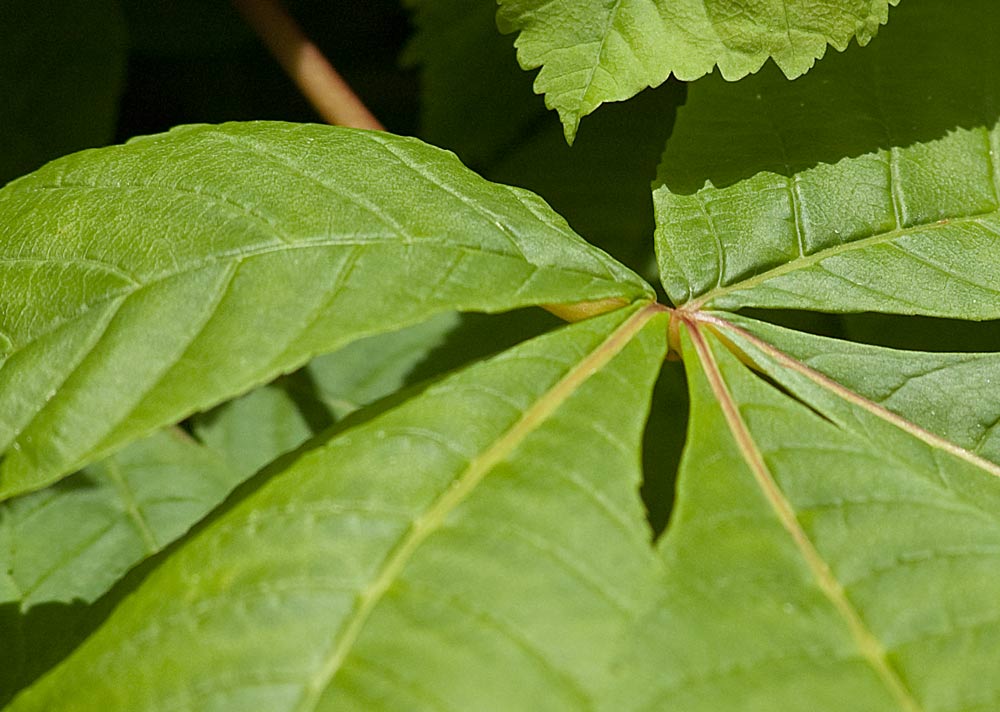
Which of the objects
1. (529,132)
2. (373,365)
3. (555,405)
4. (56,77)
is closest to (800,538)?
(555,405)

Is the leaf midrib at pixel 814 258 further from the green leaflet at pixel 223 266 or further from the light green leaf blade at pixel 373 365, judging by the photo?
the light green leaf blade at pixel 373 365

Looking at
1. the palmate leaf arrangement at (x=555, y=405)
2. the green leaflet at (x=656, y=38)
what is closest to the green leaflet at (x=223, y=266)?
the palmate leaf arrangement at (x=555, y=405)

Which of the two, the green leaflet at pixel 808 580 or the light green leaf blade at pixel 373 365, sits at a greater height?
the light green leaf blade at pixel 373 365

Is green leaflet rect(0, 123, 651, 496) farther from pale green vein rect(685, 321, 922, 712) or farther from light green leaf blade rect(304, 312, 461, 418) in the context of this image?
light green leaf blade rect(304, 312, 461, 418)

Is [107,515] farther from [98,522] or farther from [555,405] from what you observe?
[555,405]

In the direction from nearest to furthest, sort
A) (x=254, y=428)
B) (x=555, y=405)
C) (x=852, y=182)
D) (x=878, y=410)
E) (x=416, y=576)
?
(x=416, y=576), (x=555, y=405), (x=878, y=410), (x=852, y=182), (x=254, y=428)

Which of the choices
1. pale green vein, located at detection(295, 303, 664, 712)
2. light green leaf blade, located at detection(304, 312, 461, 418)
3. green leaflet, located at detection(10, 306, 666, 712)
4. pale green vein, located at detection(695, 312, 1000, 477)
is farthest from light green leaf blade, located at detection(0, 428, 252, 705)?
pale green vein, located at detection(695, 312, 1000, 477)
